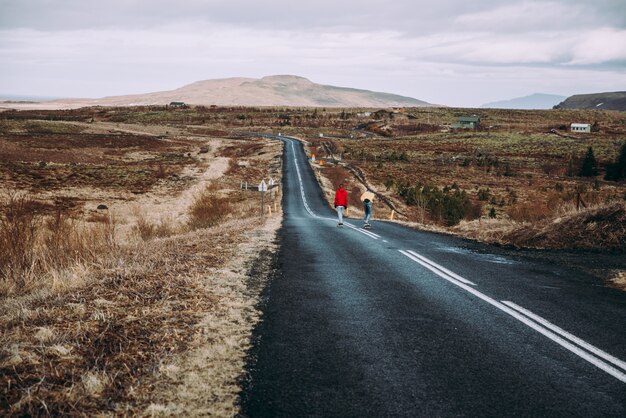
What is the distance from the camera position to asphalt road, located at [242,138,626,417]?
3.43 m

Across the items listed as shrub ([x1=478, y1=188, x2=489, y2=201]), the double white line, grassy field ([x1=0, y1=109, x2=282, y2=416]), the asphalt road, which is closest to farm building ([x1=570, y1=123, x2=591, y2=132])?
shrub ([x1=478, y1=188, x2=489, y2=201])

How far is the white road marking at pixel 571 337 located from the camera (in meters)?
4.18

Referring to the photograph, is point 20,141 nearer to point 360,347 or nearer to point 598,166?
point 360,347

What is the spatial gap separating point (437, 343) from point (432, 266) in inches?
168

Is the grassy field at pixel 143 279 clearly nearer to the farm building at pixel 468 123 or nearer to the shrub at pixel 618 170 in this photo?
the shrub at pixel 618 170

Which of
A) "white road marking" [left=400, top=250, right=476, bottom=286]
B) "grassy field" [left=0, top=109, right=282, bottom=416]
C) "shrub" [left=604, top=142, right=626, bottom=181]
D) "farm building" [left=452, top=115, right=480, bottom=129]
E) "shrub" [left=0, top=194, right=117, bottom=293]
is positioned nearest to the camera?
"grassy field" [left=0, top=109, right=282, bottom=416]

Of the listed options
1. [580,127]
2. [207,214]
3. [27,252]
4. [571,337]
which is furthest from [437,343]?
[580,127]

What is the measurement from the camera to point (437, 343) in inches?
182

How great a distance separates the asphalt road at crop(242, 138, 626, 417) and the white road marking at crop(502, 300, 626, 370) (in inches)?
0.6

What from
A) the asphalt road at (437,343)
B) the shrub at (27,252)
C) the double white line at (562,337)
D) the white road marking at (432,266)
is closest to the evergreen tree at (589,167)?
the asphalt road at (437,343)

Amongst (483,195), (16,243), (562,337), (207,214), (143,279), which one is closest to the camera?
(562,337)

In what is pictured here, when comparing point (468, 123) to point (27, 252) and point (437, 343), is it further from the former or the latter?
point (437, 343)

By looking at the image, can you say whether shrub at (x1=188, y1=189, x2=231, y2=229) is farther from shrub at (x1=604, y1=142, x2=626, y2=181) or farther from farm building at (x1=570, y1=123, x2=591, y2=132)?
farm building at (x1=570, y1=123, x2=591, y2=132)

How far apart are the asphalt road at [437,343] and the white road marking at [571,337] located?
1cm
